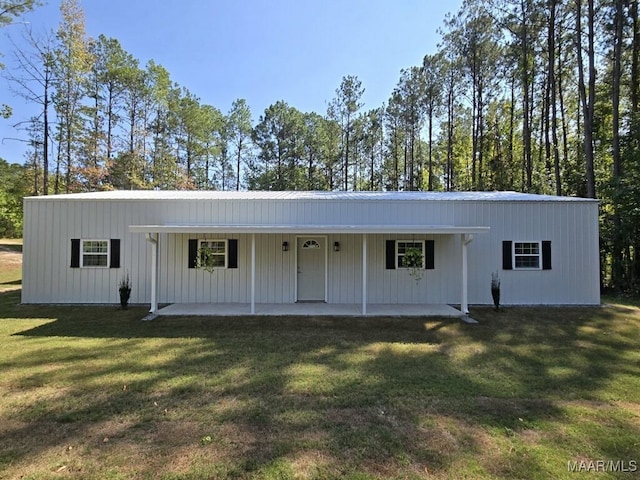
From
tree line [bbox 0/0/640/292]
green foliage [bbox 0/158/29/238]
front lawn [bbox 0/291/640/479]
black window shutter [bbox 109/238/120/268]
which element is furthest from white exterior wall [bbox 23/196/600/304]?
green foliage [bbox 0/158/29/238]

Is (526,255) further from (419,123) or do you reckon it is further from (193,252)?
(419,123)

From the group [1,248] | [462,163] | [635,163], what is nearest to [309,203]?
[635,163]

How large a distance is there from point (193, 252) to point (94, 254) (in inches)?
107

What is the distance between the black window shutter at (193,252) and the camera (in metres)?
9.51

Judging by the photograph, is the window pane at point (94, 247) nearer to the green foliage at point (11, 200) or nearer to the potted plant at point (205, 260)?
the potted plant at point (205, 260)

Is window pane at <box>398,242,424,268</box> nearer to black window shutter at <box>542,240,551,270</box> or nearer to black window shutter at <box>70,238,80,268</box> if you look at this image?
black window shutter at <box>542,240,551,270</box>

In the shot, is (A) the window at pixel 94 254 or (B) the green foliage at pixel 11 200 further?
(B) the green foliage at pixel 11 200

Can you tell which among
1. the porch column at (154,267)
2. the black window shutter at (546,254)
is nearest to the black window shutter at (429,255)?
the black window shutter at (546,254)

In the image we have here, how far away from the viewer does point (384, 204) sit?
387 inches

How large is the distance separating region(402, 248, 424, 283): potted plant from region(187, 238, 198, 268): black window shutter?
228 inches

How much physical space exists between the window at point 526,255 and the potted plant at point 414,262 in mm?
2683

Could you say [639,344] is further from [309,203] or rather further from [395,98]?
[395,98]

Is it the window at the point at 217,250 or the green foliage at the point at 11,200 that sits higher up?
the green foliage at the point at 11,200

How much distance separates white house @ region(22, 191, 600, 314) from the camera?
30.9 ft
